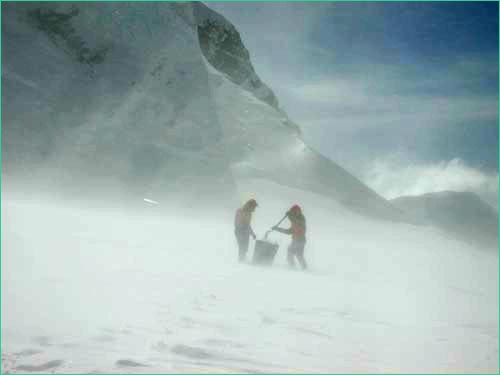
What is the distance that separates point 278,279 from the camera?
9.80 metres

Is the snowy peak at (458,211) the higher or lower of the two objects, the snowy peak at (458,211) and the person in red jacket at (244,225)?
the higher

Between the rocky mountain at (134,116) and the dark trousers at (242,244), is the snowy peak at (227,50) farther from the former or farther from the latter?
the dark trousers at (242,244)

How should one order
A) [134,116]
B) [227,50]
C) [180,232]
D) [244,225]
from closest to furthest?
1. [244,225]
2. [180,232]
3. [134,116]
4. [227,50]

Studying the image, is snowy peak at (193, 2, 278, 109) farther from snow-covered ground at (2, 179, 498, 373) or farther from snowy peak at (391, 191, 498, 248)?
snow-covered ground at (2, 179, 498, 373)

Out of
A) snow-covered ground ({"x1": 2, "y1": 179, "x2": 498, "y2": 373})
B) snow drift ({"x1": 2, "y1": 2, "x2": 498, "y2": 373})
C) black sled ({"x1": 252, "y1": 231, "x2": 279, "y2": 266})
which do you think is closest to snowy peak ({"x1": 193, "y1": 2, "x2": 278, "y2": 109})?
snow drift ({"x1": 2, "y1": 2, "x2": 498, "y2": 373})

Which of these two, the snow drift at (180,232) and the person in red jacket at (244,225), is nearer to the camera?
the snow drift at (180,232)

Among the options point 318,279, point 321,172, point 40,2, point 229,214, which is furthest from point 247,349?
point 40,2

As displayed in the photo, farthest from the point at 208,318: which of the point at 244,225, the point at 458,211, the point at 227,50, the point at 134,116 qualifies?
the point at 458,211

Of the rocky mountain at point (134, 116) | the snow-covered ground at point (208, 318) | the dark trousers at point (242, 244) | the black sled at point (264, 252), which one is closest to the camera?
the snow-covered ground at point (208, 318)

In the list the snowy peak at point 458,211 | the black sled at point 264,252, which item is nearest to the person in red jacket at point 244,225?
the black sled at point 264,252

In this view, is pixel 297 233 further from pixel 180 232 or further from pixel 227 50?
pixel 227 50

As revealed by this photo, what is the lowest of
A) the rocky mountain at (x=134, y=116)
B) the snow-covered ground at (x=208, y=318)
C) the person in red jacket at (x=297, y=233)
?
the snow-covered ground at (x=208, y=318)

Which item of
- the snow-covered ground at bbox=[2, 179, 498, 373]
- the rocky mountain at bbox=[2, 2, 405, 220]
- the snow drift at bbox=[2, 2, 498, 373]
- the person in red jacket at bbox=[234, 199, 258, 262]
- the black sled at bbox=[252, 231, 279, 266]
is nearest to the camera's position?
the snow-covered ground at bbox=[2, 179, 498, 373]

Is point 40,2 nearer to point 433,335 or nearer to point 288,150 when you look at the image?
point 288,150
